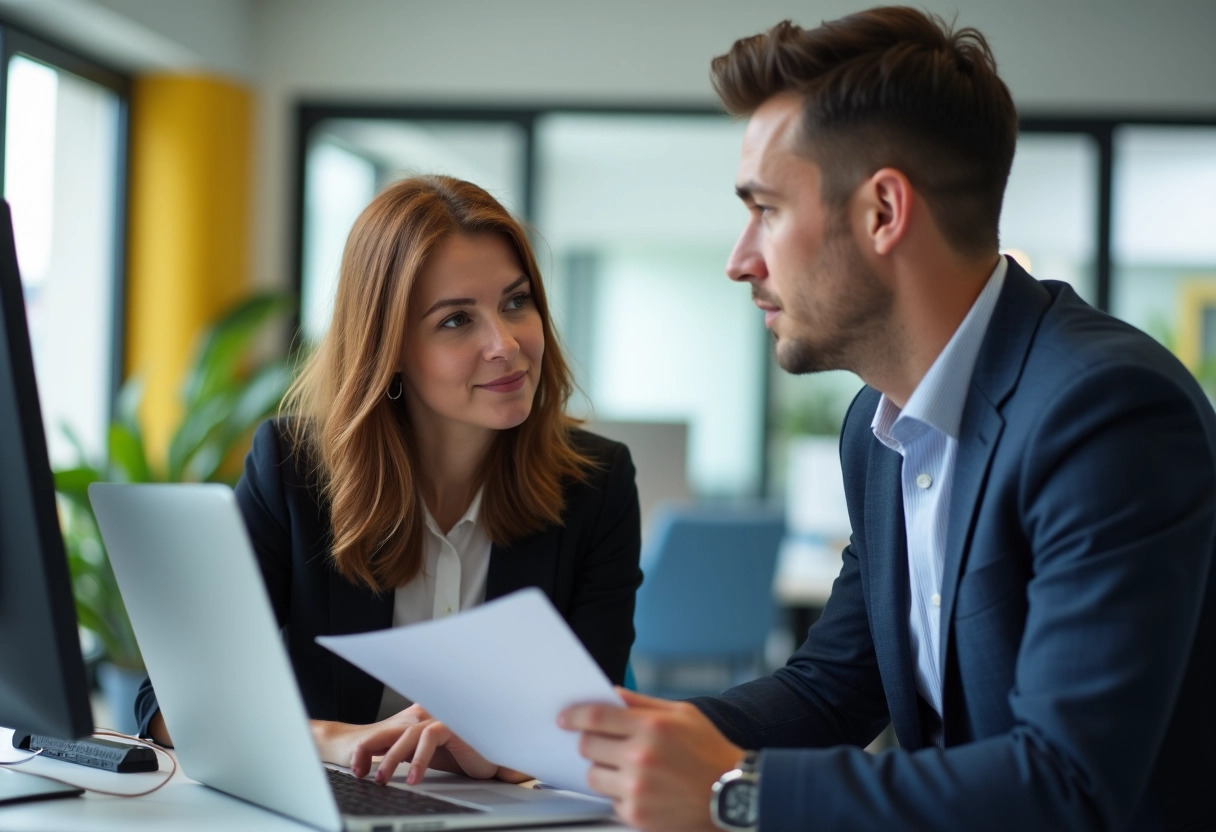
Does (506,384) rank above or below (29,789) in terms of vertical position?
above

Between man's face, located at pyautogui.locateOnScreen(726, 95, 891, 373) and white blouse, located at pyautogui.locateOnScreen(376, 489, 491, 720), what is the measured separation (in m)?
0.64

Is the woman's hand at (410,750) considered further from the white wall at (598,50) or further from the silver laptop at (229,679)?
the white wall at (598,50)

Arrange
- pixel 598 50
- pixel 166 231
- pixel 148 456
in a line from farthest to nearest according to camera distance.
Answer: pixel 598 50
pixel 166 231
pixel 148 456

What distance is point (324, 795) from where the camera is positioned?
0.98 meters

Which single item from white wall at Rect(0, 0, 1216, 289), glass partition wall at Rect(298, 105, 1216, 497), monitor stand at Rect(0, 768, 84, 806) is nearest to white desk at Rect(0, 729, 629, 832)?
monitor stand at Rect(0, 768, 84, 806)

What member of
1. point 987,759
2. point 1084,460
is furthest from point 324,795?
point 1084,460

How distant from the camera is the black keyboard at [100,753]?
122 cm

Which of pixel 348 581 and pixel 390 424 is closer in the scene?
pixel 348 581

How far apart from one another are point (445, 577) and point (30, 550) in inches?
32.1

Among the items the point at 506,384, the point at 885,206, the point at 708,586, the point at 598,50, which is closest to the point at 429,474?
the point at 506,384

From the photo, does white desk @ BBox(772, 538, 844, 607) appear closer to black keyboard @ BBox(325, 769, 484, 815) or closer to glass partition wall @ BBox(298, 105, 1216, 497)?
glass partition wall @ BBox(298, 105, 1216, 497)

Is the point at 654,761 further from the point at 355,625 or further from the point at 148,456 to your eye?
the point at 148,456

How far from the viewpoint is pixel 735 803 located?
3.20 feet

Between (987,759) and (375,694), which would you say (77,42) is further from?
(987,759)
